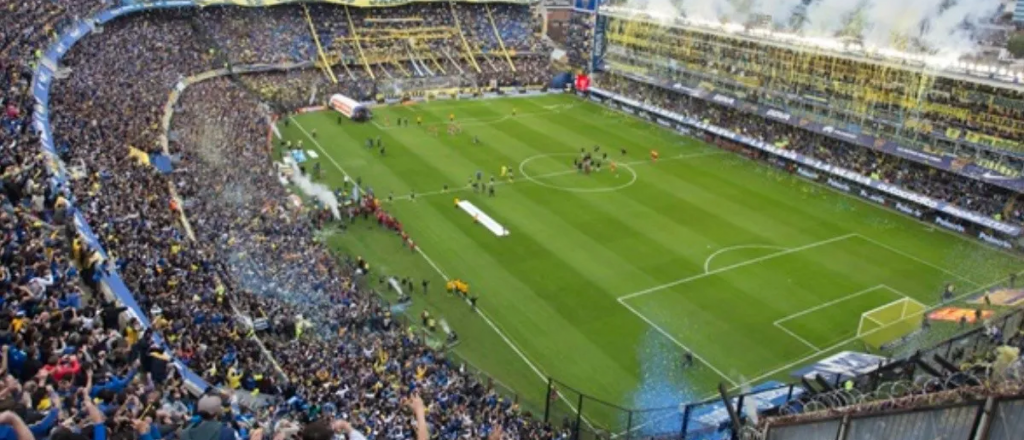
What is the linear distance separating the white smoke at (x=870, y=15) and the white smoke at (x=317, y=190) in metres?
33.1

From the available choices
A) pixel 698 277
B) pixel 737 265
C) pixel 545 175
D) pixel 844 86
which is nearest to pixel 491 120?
pixel 545 175

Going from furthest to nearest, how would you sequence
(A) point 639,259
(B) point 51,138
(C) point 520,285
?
(A) point 639,259
(C) point 520,285
(B) point 51,138

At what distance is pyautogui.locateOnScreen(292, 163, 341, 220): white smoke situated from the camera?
39897mm

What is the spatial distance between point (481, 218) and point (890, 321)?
1840cm

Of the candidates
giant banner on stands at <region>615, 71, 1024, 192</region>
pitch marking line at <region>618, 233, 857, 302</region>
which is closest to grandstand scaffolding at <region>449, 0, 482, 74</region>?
giant banner on stands at <region>615, 71, 1024, 192</region>

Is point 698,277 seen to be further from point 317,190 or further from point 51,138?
point 51,138

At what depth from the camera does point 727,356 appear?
28047 mm

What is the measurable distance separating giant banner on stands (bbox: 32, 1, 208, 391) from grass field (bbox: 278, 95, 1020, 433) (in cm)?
1189

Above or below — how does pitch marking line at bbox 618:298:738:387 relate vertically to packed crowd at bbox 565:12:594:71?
below

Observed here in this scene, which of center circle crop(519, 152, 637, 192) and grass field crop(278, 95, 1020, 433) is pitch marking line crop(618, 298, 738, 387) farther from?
center circle crop(519, 152, 637, 192)

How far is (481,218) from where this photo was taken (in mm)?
39812

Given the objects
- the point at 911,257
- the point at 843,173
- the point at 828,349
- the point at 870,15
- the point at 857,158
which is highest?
the point at 870,15

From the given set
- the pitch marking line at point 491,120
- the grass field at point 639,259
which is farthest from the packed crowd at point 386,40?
the grass field at point 639,259

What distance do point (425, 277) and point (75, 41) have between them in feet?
78.1
